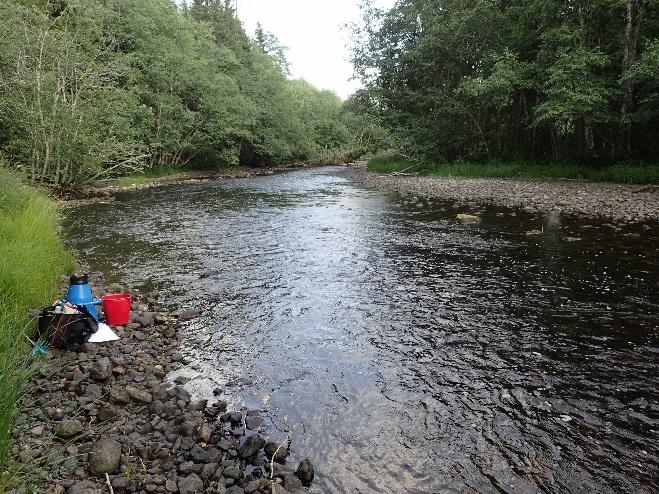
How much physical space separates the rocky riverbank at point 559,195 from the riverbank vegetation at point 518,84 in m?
2.63

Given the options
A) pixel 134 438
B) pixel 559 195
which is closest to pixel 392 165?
pixel 559 195

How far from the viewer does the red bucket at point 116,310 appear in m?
6.26

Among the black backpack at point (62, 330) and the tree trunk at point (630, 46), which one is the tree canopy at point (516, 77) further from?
the black backpack at point (62, 330)

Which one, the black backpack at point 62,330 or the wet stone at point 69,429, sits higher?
the black backpack at point 62,330

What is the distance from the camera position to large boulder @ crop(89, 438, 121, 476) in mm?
3428

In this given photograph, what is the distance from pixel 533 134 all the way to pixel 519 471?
90.0 feet

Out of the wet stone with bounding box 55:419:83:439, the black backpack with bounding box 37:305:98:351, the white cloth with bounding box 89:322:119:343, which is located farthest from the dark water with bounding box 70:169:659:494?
the black backpack with bounding box 37:305:98:351

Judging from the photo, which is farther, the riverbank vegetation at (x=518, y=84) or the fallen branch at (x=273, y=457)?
the riverbank vegetation at (x=518, y=84)

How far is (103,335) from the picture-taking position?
5.77 m

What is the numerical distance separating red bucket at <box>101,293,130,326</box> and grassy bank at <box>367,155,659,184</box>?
2104cm

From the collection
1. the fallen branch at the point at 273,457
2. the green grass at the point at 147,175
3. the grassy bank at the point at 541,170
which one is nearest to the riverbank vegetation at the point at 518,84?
the grassy bank at the point at 541,170

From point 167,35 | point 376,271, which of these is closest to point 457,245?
point 376,271

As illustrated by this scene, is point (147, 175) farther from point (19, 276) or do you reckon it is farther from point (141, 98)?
point (19, 276)

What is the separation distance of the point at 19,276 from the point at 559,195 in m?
17.7
